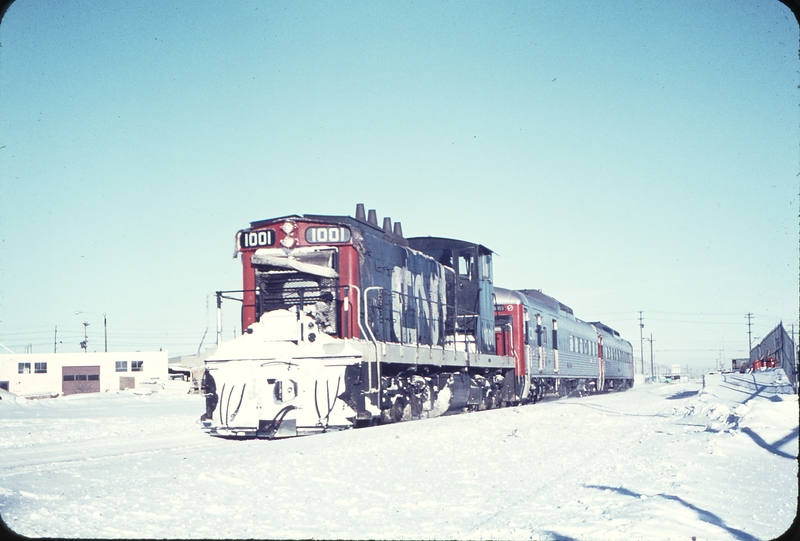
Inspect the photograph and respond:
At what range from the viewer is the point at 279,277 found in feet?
44.7

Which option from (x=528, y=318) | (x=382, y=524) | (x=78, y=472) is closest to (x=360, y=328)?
(x=78, y=472)

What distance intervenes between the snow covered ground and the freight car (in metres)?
0.80

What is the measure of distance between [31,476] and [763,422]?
11.3 metres

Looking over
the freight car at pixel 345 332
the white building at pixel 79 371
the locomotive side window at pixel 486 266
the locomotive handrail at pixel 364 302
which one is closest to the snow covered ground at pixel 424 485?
the freight car at pixel 345 332

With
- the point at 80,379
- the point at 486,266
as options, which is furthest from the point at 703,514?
the point at 80,379

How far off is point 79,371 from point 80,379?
2.64 ft

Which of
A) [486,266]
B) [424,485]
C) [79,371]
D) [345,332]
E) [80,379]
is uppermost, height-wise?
[486,266]

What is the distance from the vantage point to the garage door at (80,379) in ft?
232

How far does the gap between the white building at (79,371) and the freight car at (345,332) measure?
57.2 m

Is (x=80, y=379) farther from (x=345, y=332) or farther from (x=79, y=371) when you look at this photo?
(x=345, y=332)

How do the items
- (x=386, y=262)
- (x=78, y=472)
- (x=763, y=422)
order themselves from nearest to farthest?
(x=78, y=472) → (x=763, y=422) → (x=386, y=262)

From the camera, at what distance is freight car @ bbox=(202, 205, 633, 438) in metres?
11.8

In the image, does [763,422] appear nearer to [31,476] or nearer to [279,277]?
[279,277]

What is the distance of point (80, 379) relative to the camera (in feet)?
232
